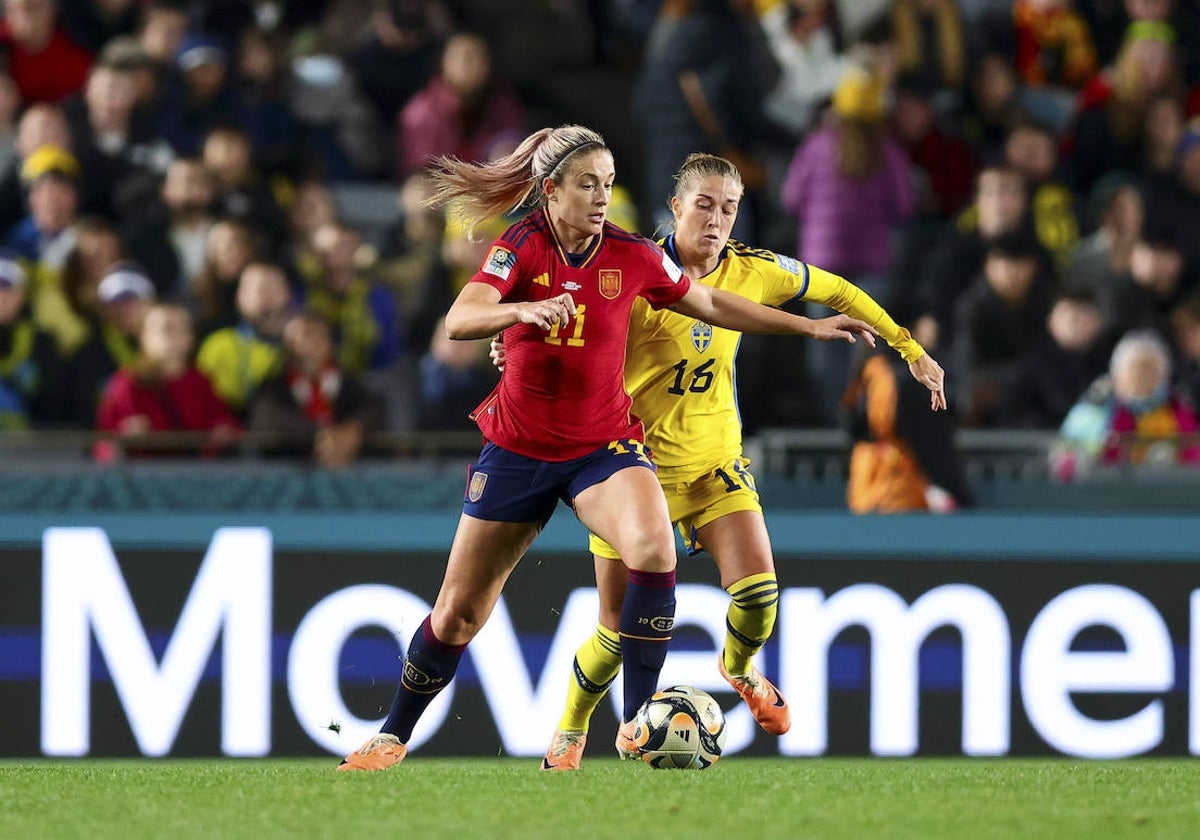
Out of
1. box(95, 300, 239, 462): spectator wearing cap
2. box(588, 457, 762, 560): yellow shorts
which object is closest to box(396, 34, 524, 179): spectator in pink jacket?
box(95, 300, 239, 462): spectator wearing cap

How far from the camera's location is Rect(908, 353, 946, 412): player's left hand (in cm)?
692

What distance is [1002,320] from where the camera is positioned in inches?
434

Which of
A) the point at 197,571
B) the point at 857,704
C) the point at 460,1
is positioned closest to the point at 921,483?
the point at 857,704

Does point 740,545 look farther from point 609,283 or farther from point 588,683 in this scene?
point 609,283

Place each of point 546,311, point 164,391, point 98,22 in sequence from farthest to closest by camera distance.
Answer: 1. point 98,22
2. point 164,391
3. point 546,311

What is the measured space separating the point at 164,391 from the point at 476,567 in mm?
3682

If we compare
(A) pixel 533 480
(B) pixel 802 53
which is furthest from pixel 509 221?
(A) pixel 533 480

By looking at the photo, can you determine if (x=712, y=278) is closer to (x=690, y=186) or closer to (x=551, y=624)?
(x=690, y=186)

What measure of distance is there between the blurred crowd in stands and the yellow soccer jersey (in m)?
2.07

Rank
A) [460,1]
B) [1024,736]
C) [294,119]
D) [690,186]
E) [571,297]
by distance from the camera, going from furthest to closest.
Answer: [460,1]
[294,119]
[1024,736]
[690,186]
[571,297]

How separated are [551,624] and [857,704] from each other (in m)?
1.30

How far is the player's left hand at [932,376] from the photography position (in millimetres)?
6918

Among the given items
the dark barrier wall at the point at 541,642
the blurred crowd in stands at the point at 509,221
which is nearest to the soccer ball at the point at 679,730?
the dark barrier wall at the point at 541,642

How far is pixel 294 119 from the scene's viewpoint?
41.7 feet
